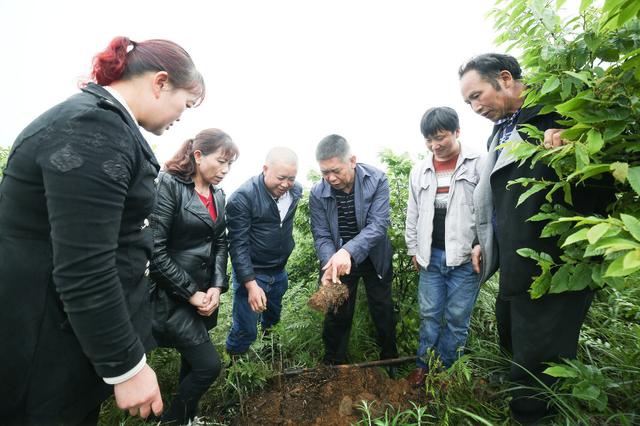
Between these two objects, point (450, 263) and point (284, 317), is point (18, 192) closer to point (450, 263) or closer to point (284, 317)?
point (450, 263)

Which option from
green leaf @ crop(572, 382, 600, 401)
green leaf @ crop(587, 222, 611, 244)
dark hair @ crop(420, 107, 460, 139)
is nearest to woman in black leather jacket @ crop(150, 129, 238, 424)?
dark hair @ crop(420, 107, 460, 139)

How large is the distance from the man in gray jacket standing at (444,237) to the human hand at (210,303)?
75.9 inches

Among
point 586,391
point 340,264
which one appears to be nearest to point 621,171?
point 586,391

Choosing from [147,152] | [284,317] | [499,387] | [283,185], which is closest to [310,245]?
[284,317]

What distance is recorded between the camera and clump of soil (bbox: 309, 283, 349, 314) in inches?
107

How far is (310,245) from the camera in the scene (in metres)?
4.40

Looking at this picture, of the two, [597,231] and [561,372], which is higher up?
[597,231]

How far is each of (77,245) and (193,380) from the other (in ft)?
5.79

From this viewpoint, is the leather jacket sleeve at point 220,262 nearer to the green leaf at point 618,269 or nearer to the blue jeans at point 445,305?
the blue jeans at point 445,305

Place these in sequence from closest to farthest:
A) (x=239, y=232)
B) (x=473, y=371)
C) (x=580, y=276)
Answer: (x=580, y=276) < (x=473, y=371) < (x=239, y=232)

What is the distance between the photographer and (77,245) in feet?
3.24

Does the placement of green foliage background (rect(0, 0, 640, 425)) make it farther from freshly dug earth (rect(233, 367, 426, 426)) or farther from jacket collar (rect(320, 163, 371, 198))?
jacket collar (rect(320, 163, 371, 198))

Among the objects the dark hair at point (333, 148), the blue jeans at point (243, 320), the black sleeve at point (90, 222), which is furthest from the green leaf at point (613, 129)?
the blue jeans at point (243, 320)

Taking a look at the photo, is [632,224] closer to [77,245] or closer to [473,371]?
[77,245]
